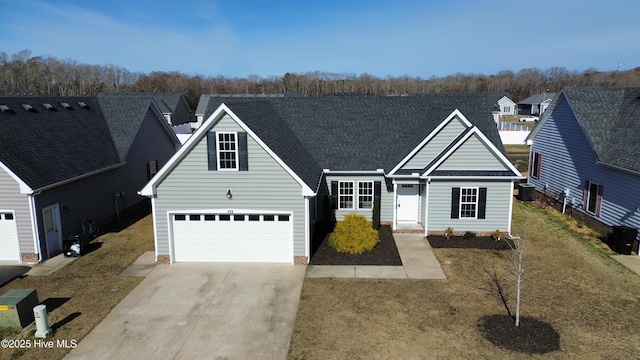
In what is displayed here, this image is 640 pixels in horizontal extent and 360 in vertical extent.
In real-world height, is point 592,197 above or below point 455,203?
below

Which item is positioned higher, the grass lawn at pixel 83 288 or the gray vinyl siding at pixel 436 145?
the gray vinyl siding at pixel 436 145

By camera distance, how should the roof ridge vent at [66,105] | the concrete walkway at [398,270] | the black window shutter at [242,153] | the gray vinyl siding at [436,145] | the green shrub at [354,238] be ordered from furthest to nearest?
the roof ridge vent at [66,105], the gray vinyl siding at [436,145], the green shrub at [354,238], the black window shutter at [242,153], the concrete walkway at [398,270]

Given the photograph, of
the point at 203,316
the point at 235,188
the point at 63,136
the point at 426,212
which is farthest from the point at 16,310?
the point at 426,212

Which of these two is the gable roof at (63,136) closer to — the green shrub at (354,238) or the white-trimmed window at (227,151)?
the white-trimmed window at (227,151)

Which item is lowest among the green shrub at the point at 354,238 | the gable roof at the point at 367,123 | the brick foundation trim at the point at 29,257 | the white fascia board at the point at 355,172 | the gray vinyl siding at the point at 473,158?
the brick foundation trim at the point at 29,257

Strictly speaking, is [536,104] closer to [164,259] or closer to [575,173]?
[575,173]

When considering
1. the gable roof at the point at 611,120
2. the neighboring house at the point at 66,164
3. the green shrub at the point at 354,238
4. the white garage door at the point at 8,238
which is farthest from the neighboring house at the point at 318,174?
the white garage door at the point at 8,238
